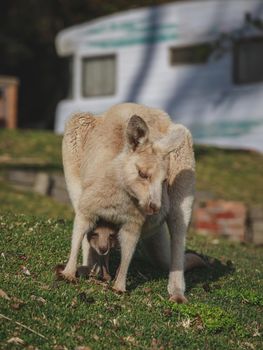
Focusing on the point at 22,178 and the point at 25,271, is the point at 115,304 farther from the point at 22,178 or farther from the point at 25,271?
the point at 22,178

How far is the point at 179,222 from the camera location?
8.23 meters

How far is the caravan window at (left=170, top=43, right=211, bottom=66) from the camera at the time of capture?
24.3 meters

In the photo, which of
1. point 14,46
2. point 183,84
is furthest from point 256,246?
point 14,46

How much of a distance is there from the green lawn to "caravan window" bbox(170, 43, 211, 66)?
1342cm

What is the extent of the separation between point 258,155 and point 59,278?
1554cm

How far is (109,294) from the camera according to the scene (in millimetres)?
7555

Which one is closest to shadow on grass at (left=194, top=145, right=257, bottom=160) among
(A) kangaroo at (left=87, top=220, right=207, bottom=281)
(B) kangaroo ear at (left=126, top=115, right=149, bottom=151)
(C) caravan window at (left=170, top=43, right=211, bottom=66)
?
(C) caravan window at (left=170, top=43, right=211, bottom=66)

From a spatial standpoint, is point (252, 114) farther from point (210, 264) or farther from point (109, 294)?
point (109, 294)

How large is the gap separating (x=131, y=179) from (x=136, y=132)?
394 mm

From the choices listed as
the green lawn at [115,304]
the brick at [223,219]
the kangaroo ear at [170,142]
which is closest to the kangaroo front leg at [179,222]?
the green lawn at [115,304]

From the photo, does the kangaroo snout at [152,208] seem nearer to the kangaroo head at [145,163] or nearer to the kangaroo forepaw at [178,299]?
the kangaroo head at [145,163]

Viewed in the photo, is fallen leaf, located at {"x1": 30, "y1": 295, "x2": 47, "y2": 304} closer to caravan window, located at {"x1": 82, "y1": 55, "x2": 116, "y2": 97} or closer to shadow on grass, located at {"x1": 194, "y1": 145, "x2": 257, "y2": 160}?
shadow on grass, located at {"x1": 194, "y1": 145, "x2": 257, "y2": 160}

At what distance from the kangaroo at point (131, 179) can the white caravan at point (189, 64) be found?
1508 cm

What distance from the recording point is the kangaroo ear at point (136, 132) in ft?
24.2
